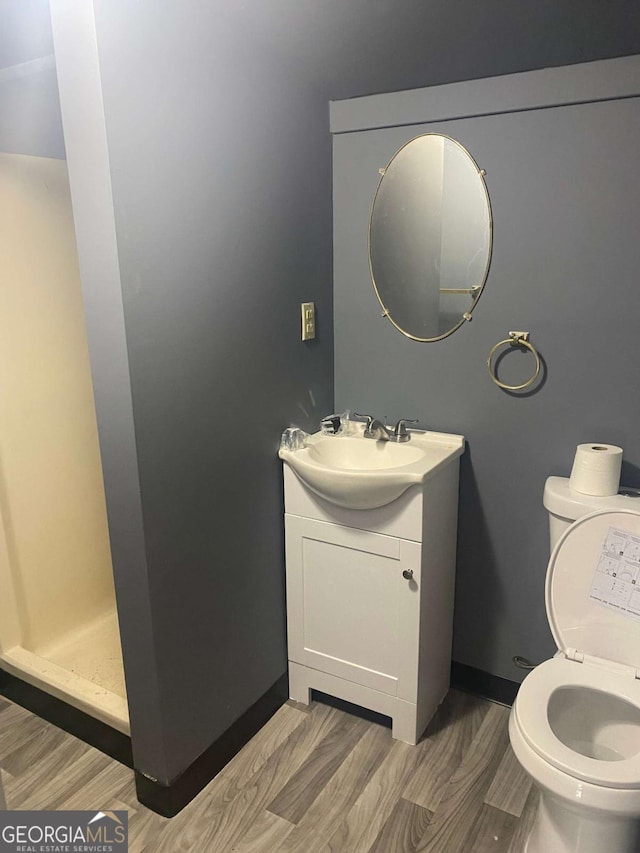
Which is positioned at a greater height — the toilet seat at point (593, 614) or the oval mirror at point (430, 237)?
the oval mirror at point (430, 237)

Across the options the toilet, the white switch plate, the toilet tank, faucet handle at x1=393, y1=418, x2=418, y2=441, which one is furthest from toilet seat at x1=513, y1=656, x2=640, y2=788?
the white switch plate

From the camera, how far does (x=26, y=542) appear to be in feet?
7.38

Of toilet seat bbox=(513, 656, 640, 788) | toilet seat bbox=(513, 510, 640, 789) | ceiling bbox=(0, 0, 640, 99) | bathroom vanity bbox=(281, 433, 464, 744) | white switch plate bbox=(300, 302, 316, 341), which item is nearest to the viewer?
toilet seat bbox=(513, 656, 640, 788)

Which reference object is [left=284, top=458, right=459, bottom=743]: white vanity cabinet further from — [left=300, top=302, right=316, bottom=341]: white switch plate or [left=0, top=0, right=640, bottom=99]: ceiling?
[left=0, top=0, right=640, bottom=99]: ceiling

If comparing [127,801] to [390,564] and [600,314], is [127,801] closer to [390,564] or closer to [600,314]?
[390,564]

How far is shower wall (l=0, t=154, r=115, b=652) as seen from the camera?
2.11 metres

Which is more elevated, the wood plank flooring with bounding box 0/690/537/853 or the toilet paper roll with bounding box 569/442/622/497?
the toilet paper roll with bounding box 569/442/622/497

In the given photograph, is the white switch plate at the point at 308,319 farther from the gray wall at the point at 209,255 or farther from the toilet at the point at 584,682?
the toilet at the point at 584,682

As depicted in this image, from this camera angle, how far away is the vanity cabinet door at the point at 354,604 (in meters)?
1.90

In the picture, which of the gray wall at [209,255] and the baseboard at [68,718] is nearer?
the gray wall at [209,255]

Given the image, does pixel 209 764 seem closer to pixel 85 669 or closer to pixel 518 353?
pixel 85 669

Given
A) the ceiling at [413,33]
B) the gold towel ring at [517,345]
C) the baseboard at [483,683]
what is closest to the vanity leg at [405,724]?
the baseboard at [483,683]

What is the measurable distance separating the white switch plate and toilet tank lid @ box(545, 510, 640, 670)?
1.00 metres

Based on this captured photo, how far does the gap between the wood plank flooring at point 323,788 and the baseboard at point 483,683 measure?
0.06 meters
